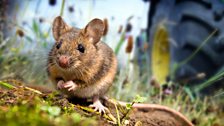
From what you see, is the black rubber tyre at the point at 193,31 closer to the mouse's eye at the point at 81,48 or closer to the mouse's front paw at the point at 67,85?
the mouse's eye at the point at 81,48

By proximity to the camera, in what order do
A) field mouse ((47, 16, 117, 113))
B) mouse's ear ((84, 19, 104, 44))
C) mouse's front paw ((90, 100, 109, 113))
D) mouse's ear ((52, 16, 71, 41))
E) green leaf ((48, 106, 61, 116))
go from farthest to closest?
mouse's ear ((52, 16, 71, 41))
mouse's ear ((84, 19, 104, 44))
field mouse ((47, 16, 117, 113))
mouse's front paw ((90, 100, 109, 113))
green leaf ((48, 106, 61, 116))

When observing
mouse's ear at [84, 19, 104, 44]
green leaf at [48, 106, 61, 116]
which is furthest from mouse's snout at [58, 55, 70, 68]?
green leaf at [48, 106, 61, 116]

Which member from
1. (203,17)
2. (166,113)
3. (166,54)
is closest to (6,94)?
(166,113)

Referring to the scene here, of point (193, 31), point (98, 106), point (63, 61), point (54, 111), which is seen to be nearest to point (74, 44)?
point (63, 61)

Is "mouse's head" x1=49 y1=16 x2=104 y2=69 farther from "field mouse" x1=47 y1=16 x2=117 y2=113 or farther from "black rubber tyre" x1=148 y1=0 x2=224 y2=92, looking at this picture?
"black rubber tyre" x1=148 y1=0 x2=224 y2=92

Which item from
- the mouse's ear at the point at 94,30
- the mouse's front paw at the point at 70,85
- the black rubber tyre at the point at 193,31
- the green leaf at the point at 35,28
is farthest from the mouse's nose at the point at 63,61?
the black rubber tyre at the point at 193,31

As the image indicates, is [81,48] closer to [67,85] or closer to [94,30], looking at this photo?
[94,30]
